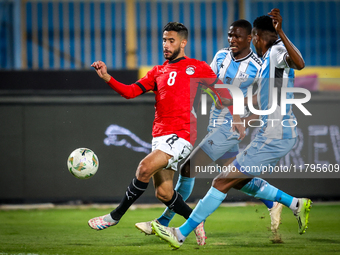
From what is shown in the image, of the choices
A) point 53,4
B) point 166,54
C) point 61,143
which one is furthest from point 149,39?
point 166,54

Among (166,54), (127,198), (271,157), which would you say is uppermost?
(166,54)

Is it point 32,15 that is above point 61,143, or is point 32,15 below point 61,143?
above

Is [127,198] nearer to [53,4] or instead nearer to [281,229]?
[281,229]

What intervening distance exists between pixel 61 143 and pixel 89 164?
2409mm

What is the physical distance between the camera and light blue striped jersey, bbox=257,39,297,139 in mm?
4176

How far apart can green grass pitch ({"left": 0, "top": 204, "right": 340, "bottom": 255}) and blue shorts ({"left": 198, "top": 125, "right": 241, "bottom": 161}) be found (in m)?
0.74

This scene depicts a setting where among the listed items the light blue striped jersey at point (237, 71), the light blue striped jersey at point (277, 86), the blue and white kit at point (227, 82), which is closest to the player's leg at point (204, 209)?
the light blue striped jersey at point (277, 86)

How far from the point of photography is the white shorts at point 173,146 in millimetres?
4246

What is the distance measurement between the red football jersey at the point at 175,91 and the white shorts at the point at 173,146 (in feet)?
0.16

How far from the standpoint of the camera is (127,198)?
4395mm

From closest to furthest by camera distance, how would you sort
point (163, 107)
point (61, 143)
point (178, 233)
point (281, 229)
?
point (178, 233)
point (163, 107)
point (281, 229)
point (61, 143)

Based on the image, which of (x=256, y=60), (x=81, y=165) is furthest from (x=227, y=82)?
(x=81, y=165)

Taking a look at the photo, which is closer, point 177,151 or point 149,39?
point 177,151

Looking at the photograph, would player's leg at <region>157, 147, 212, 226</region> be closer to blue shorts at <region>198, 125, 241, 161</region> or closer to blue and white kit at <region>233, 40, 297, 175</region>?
blue shorts at <region>198, 125, 241, 161</region>
